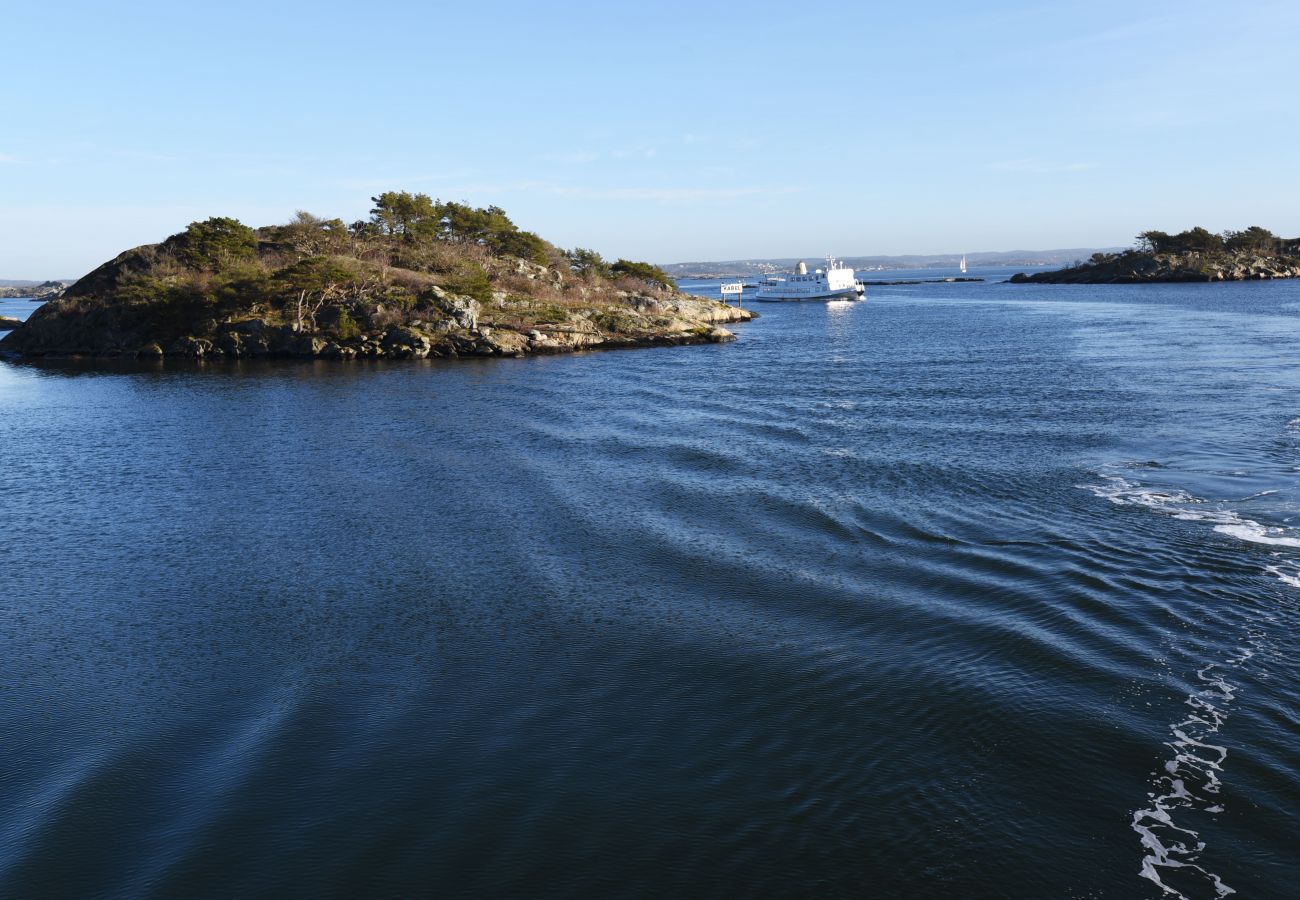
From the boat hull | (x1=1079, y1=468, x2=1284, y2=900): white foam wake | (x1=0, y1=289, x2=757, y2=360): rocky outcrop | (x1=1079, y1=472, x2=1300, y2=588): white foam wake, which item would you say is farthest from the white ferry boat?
(x1=1079, y1=468, x2=1284, y2=900): white foam wake

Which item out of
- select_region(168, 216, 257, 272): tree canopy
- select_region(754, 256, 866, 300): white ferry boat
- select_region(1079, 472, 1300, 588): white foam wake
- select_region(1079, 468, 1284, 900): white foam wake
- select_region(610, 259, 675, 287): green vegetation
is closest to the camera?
select_region(1079, 468, 1284, 900): white foam wake

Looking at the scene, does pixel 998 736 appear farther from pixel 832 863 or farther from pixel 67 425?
pixel 67 425

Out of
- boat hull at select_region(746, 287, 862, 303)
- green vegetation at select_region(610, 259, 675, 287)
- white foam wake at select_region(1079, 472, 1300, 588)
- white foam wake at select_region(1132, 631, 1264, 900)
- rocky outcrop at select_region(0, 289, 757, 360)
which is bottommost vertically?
white foam wake at select_region(1132, 631, 1264, 900)

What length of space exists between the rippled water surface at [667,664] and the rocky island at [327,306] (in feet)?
136

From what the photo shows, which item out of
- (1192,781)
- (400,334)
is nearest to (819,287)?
(400,334)

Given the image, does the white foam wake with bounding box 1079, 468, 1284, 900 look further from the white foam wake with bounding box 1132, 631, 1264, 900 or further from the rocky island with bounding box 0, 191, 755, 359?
the rocky island with bounding box 0, 191, 755, 359

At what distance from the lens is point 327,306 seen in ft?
273

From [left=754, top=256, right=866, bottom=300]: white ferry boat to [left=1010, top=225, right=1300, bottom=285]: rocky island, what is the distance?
60.5m

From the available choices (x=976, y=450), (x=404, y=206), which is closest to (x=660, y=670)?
(x=976, y=450)

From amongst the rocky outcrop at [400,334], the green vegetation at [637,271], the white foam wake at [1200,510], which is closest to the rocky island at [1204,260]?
the green vegetation at [637,271]

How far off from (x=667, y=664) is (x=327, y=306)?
75.4 m

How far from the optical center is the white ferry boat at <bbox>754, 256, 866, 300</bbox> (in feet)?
558

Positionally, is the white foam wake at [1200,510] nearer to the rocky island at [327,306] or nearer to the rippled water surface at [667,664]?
the rippled water surface at [667,664]

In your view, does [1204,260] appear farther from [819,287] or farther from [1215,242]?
[819,287]
